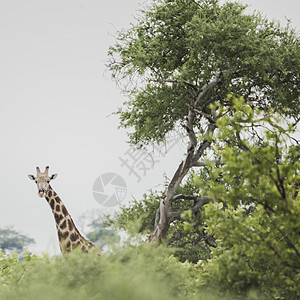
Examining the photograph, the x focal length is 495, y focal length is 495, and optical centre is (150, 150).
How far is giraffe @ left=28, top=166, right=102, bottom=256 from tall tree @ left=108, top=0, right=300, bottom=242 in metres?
2.66

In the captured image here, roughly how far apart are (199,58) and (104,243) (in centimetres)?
785

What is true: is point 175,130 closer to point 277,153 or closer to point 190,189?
point 190,189

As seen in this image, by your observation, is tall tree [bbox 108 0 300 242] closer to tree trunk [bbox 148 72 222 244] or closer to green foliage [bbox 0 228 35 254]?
tree trunk [bbox 148 72 222 244]

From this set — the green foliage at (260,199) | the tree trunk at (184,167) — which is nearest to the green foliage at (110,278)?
the green foliage at (260,199)

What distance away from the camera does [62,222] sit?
12188 mm

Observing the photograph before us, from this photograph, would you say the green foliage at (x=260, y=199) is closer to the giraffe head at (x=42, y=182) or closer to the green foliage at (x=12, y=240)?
the giraffe head at (x=42, y=182)

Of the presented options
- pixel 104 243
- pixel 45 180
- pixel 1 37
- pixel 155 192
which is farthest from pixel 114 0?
pixel 104 243

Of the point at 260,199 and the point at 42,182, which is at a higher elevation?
the point at 42,182

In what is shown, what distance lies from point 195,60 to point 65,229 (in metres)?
5.83

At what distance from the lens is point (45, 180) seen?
40.8 feet

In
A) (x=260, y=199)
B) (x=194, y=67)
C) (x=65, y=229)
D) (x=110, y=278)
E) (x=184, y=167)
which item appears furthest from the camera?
(x=184, y=167)

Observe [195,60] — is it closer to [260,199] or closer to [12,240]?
[260,199]

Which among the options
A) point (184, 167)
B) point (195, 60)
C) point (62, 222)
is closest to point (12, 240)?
point (184, 167)

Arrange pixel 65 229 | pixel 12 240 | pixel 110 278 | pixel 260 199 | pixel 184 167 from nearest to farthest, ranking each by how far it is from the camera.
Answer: pixel 110 278 < pixel 260 199 < pixel 65 229 < pixel 184 167 < pixel 12 240
